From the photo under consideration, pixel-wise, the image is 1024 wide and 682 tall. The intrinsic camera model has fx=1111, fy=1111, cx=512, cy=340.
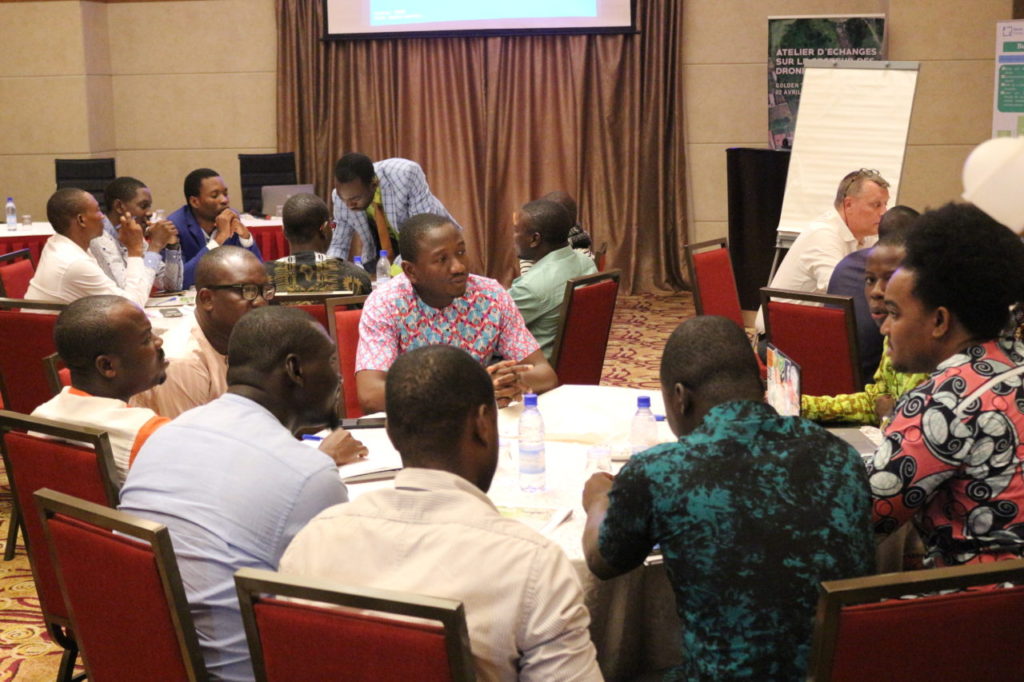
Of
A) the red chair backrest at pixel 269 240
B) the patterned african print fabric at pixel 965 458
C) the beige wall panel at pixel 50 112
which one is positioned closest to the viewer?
the patterned african print fabric at pixel 965 458

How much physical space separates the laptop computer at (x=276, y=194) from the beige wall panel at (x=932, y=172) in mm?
4396

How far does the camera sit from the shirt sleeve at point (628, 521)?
174 centimetres

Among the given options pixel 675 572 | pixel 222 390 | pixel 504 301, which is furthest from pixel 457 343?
pixel 675 572

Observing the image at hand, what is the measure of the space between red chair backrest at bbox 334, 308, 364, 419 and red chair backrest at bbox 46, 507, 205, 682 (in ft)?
5.54

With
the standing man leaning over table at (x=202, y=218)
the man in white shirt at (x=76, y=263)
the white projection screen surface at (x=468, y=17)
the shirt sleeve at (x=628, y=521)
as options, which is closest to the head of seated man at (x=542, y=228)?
the man in white shirt at (x=76, y=263)

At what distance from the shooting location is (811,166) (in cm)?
651

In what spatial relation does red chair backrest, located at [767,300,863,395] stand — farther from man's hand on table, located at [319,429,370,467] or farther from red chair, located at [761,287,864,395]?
man's hand on table, located at [319,429,370,467]

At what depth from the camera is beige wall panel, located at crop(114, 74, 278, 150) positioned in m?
9.22

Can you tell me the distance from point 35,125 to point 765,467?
341 inches

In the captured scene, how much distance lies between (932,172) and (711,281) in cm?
429

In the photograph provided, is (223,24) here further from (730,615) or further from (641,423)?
(730,615)

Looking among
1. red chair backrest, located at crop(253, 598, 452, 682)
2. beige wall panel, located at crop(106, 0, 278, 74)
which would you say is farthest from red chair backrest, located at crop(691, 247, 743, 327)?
beige wall panel, located at crop(106, 0, 278, 74)

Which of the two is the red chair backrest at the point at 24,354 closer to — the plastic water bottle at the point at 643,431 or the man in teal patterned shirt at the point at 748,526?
the plastic water bottle at the point at 643,431

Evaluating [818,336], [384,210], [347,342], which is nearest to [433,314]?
[347,342]
